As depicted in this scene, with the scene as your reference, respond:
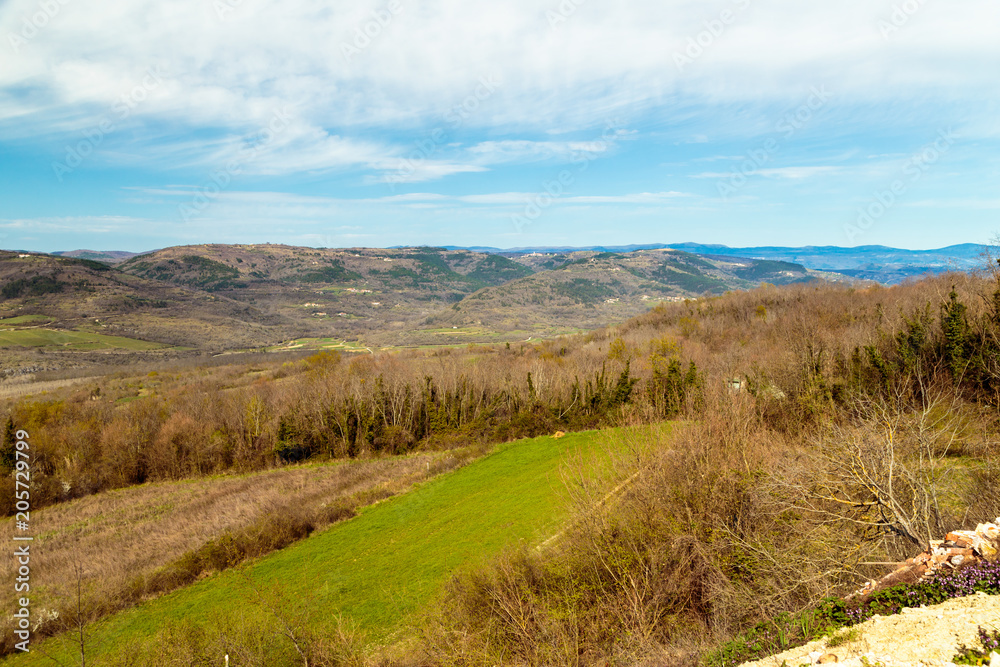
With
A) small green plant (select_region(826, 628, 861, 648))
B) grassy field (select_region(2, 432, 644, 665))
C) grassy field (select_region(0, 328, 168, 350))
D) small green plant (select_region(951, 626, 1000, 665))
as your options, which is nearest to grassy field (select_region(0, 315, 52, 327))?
grassy field (select_region(0, 328, 168, 350))

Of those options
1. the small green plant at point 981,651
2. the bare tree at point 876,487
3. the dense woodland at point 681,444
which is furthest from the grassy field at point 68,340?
the small green plant at point 981,651

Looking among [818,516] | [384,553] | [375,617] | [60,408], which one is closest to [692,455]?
[818,516]

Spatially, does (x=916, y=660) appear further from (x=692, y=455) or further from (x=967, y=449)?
(x=967, y=449)

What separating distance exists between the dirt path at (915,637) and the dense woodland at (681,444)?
1.63 meters

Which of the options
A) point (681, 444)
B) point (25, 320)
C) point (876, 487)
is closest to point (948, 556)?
point (876, 487)

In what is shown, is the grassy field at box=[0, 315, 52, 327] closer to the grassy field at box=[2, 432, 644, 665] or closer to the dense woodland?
the dense woodland

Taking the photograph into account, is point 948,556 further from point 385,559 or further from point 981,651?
point 385,559

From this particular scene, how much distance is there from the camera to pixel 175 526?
116 feet

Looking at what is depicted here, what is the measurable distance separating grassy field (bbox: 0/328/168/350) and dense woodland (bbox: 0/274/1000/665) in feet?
278

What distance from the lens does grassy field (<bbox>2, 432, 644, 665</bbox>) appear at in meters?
19.5

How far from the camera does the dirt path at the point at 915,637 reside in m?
6.97

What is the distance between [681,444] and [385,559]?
1669 centimetres

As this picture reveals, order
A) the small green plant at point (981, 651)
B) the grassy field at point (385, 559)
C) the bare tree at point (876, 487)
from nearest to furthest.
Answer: the small green plant at point (981, 651) → the bare tree at point (876, 487) → the grassy field at point (385, 559)

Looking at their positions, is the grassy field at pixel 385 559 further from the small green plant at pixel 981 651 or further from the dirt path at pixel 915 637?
the small green plant at pixel 981 651
